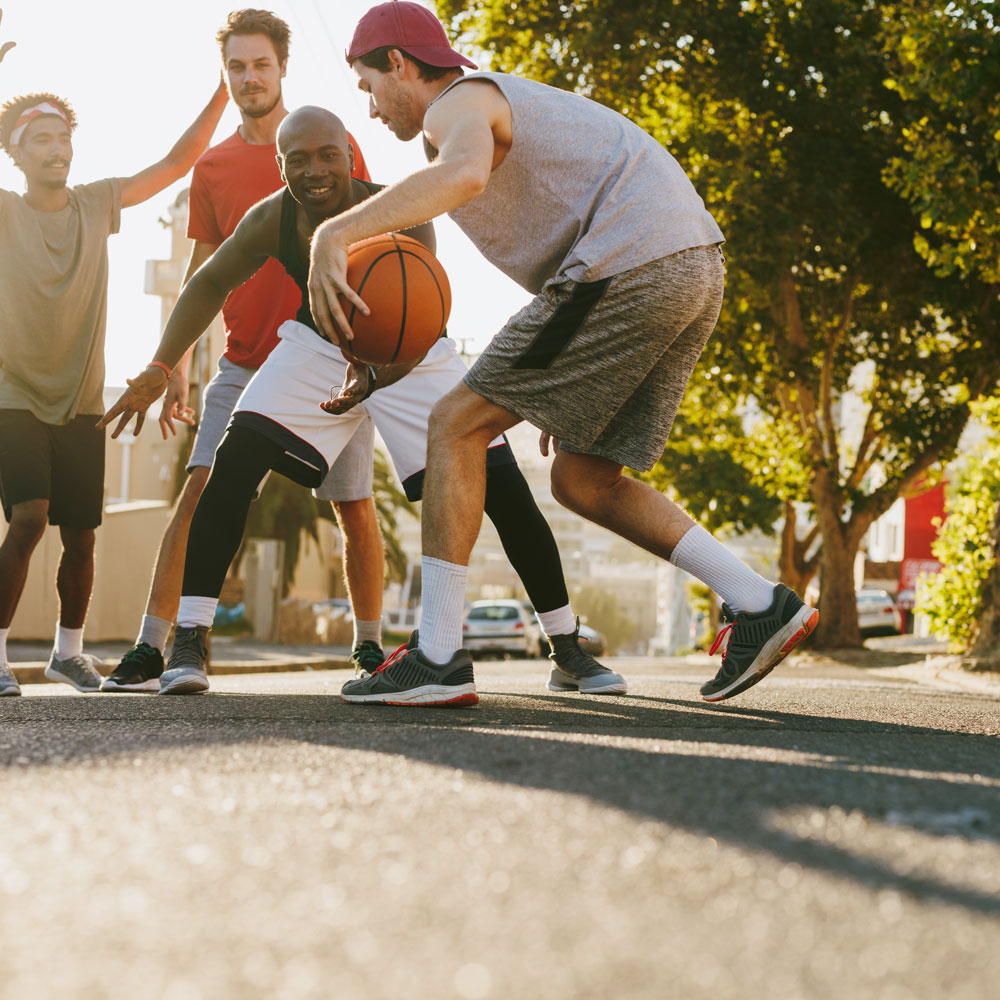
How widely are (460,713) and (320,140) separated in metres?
2.08

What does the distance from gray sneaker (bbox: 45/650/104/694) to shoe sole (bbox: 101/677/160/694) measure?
19.8 inches

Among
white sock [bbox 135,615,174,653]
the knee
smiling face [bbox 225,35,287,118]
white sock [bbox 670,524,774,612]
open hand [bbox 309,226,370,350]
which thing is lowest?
white sock [bbox 135,615,174,653]

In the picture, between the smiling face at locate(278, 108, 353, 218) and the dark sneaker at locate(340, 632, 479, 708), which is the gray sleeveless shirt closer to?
the smiling face at locate(278, 108, 353, 218)

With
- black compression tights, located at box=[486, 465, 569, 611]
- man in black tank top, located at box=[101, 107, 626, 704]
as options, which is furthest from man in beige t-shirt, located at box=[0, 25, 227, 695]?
black compression tights, located at box=[486, 465, 569, 611]

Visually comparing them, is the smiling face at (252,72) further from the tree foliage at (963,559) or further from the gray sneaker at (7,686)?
the tree foliage at (963,559)

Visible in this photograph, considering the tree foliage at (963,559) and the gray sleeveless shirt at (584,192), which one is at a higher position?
the gray sleeveless shirt at (584,192)

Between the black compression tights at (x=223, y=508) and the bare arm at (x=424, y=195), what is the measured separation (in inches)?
34.2

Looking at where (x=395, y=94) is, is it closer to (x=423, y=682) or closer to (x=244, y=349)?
(x=244, y=349)

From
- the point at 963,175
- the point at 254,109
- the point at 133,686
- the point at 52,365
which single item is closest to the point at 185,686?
the point at 133,686

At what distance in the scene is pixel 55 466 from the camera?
510cm

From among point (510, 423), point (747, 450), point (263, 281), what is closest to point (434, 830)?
point (510, 423)

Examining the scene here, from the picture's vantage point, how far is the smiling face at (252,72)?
5.08 metres

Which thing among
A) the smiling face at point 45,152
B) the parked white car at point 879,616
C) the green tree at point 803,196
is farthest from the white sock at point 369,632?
the parked white car at point 879,616

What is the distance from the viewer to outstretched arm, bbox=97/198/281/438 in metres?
4.54
